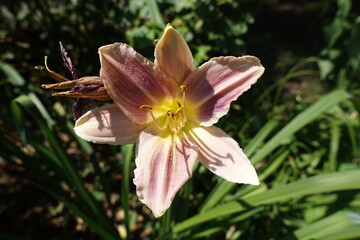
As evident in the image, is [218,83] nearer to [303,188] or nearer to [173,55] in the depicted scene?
[173,55]

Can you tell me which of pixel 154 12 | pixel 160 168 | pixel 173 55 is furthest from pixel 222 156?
pixel 154 12

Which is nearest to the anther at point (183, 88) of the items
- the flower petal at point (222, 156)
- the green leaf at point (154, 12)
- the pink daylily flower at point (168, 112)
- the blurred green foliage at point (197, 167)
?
the pink daylily flower at point (168, 112)

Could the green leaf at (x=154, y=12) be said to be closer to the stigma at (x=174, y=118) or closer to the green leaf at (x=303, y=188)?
the stigma at (x=174, y=118)

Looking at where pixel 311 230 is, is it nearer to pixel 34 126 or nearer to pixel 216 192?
pixel 216 192

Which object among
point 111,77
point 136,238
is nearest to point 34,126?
point 136,238

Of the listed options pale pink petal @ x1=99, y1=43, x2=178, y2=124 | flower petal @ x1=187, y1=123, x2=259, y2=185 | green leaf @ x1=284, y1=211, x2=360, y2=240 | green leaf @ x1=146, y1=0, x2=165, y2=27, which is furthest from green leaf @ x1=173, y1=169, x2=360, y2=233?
green leaf @ x1=146, y1=0, x2=165, y2=27

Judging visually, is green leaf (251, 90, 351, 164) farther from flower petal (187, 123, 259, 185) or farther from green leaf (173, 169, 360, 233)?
flower petal (187, 123, 259, 185)
